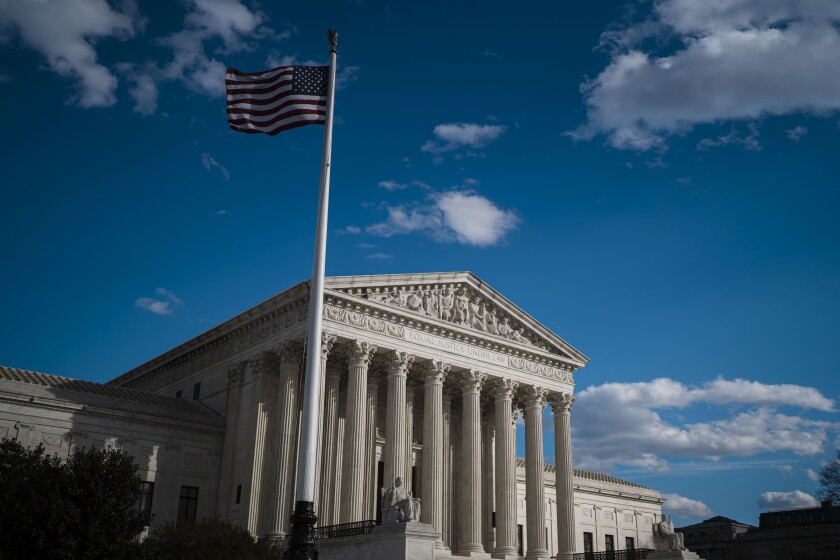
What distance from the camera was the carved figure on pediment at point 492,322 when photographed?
49594mm

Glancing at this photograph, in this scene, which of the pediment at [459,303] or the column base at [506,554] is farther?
the column base at [506,554]

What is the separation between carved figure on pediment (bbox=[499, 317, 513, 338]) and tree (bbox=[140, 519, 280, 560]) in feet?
76.3

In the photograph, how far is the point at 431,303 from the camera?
4709cm

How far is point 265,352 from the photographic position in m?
43.6

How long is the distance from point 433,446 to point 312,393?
25.7 meters

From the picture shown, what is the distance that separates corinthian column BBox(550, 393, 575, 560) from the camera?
159 ft

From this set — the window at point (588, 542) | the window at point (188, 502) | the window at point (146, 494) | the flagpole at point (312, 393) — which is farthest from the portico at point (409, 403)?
the window at point (588, 542)

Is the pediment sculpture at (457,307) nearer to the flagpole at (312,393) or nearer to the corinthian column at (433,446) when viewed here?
the corinthian column at (433,446)

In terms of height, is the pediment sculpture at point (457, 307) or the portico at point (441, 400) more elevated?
the pediment sculpture at point (457, 307)

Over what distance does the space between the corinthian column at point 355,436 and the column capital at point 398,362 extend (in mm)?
1386

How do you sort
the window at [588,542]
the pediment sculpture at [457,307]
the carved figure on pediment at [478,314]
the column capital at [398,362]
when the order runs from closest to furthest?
1. the column capital at [398,362]
2. the pediment sculpture at [457,307]
3. the carved figure on pediment at [478,314]
4. the window at [588,542]

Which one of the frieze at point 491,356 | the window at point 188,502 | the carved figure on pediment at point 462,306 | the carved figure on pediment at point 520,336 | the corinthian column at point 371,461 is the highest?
the carved figure on pediment at point 462,306

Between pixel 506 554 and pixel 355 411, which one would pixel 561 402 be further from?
pixel 355 411

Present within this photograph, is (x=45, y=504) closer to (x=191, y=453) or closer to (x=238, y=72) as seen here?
(x=238, y=72)
